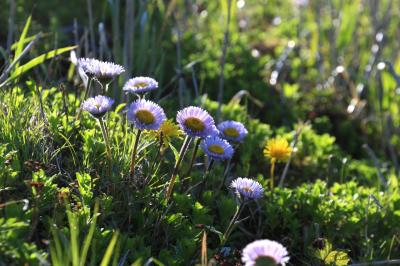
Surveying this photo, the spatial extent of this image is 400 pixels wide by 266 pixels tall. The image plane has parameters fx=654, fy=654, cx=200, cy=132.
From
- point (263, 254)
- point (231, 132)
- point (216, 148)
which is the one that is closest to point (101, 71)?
point (216, 148)

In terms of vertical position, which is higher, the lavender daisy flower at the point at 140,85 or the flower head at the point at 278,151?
the flower head at the point at 278,151

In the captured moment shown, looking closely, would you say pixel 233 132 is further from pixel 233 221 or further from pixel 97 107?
pixel 97 107

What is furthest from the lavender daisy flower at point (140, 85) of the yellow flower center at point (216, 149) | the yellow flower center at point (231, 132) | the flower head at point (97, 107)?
the yellow flower center at point (231, 132)

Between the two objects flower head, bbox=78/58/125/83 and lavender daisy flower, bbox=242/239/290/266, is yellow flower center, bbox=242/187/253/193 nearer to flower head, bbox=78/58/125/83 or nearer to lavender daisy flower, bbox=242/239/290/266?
lavender daisy flower, bbox=242/239/290/266

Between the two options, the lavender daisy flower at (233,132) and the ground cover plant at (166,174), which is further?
the lavender daisy flower at (233,132)

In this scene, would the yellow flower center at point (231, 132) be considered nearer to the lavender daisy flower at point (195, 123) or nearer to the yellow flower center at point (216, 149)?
the yellow flower center at point (216, 149)

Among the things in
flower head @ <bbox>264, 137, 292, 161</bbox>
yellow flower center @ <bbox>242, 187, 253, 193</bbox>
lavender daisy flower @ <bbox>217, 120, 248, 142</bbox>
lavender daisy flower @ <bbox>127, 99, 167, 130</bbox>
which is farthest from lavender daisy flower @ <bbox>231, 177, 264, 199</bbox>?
flower head @ <bbox>264, 137, 292, 161</bbox>

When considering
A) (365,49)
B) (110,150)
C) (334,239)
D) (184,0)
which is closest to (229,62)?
(184,0)

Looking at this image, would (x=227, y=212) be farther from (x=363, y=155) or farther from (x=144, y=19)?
(x=363, y=155)
